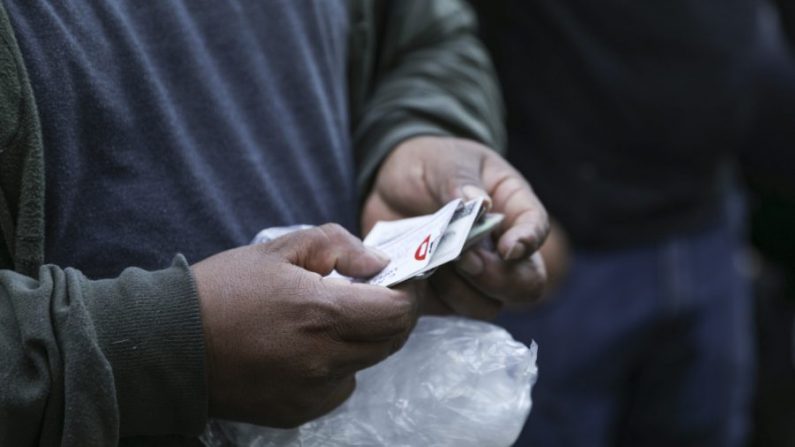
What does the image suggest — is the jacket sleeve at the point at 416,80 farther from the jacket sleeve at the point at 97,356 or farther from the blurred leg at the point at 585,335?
the blurred leg at the point at 585,335

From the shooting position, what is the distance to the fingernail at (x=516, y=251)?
1093 mm

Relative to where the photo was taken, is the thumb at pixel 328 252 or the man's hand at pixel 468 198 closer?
the thumb at pixel 328 252

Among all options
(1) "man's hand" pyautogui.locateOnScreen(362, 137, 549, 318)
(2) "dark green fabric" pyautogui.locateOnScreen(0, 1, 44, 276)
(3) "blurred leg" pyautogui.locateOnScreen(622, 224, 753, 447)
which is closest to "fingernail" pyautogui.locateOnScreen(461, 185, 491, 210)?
(1) "man's hand" pyautogui.locateOnScreen(362, 137, 549, 318)

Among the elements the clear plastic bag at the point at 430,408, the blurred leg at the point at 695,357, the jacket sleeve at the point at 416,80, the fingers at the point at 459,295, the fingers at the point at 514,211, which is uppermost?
the jacket sleeve at the point at 416,80

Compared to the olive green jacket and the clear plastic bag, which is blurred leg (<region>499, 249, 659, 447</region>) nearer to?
the clear plastic bag

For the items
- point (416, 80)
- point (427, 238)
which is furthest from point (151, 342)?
point (416, 80)

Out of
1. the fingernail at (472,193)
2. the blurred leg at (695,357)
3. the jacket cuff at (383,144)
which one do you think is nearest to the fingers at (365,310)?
the fingernail at (472,193)

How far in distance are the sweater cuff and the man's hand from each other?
0.36 metres

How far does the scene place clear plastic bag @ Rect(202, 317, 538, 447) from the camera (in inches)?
41.6

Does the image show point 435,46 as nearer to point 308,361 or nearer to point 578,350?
point 308,361

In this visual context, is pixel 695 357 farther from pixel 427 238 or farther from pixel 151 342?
pixel 151 342

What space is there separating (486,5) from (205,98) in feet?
4.39

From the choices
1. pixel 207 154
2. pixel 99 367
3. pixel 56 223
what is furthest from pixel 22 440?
pixel 207 154

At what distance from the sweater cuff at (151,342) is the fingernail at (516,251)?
1.22 feet
